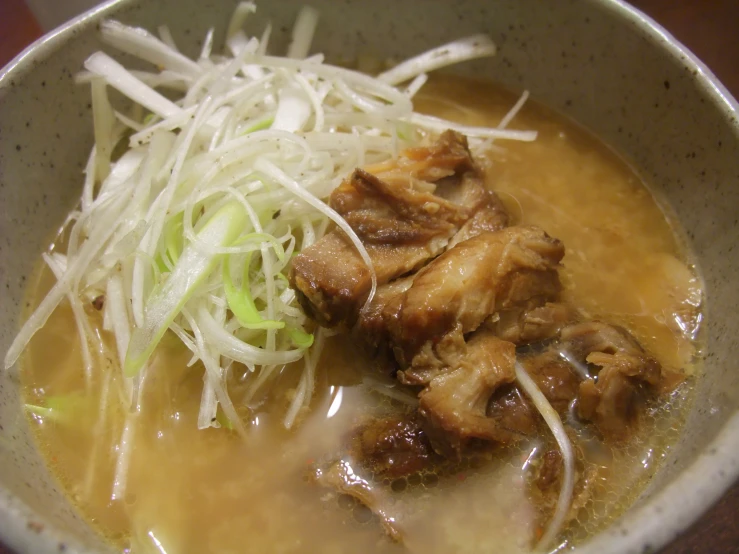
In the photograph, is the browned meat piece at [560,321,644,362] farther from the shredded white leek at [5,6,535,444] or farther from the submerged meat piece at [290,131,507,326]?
the shredded white leek at [5,6,535,444]

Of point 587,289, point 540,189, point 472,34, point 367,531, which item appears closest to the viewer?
point 367,531

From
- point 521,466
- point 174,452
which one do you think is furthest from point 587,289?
point 174,452

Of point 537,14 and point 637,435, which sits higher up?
point 537,14

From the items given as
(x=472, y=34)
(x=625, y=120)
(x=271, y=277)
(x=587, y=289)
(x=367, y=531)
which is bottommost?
(x=367, y=531)

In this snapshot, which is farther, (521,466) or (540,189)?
(540,189)

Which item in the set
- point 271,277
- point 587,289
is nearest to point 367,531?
point 271,277

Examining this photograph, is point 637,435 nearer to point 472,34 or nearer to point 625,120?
point 625,120

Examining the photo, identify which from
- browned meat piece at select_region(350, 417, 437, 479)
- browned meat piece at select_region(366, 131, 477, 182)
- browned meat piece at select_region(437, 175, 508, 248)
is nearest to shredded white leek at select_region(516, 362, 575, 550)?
browned meat piece at select_region(350, 417, 437, 479)

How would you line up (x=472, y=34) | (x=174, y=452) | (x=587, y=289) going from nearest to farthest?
(x=174, y=452), (x=587, y=289), (x=472, y=34)
